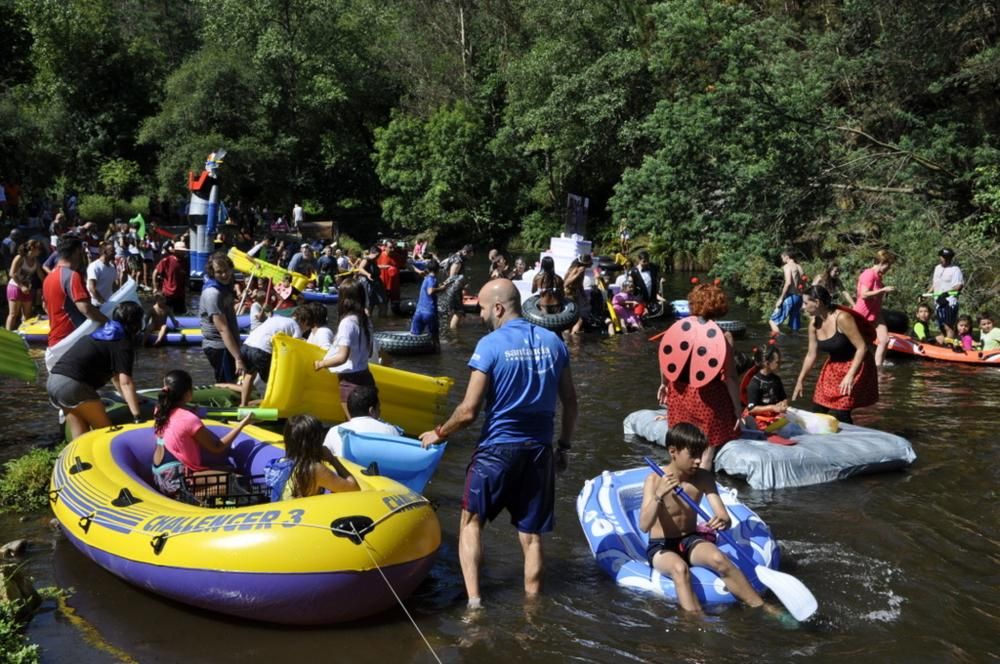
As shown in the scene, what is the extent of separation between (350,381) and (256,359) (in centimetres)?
126

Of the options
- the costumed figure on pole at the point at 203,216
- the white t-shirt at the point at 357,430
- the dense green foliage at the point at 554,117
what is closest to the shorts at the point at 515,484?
the white t-shirt at the point at 357,430

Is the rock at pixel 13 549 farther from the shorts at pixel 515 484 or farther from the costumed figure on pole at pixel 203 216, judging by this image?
the costumed figure on pole at pixel 203 216

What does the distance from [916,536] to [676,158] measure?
48.1 ft

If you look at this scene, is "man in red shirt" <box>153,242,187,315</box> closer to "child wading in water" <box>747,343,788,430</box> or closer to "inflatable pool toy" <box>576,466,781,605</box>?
"child wading in water" <box>747,343,788,430</box>

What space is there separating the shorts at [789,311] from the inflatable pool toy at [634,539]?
8662mm

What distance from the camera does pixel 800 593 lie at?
5086 millimetres

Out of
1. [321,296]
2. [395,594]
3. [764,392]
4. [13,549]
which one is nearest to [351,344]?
[13,549]

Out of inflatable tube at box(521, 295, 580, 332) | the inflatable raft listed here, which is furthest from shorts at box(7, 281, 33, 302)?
the inflatable raft

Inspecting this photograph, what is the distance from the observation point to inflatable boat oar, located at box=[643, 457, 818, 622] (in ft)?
16.6

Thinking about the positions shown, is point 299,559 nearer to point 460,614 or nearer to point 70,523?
point 460,614

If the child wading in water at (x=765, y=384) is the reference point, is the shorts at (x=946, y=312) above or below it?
above

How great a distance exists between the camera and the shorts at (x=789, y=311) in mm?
14438

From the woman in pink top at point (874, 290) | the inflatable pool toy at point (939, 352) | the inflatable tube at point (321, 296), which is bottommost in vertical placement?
the inflatable tube at point (321, 296)

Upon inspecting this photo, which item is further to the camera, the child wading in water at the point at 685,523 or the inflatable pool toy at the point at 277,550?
the child wading in water at the point at 685,523
